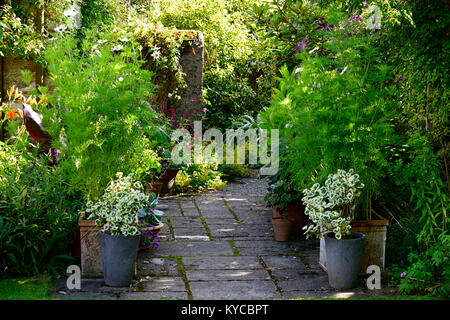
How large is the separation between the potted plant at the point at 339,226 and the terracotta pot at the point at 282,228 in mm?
1057

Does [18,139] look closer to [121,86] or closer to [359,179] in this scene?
[121,86]

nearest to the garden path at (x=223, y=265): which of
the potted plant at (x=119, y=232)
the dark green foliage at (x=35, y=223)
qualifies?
the potted plant at (x=119, y=232)

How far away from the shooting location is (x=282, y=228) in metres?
4.49

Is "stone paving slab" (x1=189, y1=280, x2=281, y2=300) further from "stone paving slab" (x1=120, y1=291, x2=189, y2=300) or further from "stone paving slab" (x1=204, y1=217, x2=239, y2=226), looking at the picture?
"stone paving slab" (x1=204, y1=217, x2=239, y2=226)

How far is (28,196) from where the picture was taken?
3822 mm

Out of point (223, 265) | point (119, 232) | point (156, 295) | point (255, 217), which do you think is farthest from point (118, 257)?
point (255, 217)

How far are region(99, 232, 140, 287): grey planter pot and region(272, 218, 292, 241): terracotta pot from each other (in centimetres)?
159

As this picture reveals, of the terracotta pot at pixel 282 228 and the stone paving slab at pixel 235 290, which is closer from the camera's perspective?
the stone paving slab at pixel 235 290

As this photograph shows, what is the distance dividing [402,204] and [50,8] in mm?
4917

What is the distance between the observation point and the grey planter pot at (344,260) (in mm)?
3320

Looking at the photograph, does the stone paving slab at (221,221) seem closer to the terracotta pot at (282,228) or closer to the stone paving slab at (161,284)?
the terracotta pot at (282,228)

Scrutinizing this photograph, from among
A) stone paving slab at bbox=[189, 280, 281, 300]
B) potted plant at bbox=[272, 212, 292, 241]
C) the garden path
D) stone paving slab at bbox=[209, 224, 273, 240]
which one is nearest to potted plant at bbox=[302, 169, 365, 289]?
the garden path

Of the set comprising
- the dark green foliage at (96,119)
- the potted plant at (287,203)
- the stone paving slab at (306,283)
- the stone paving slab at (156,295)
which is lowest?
the stone paving slab at (306,283)
